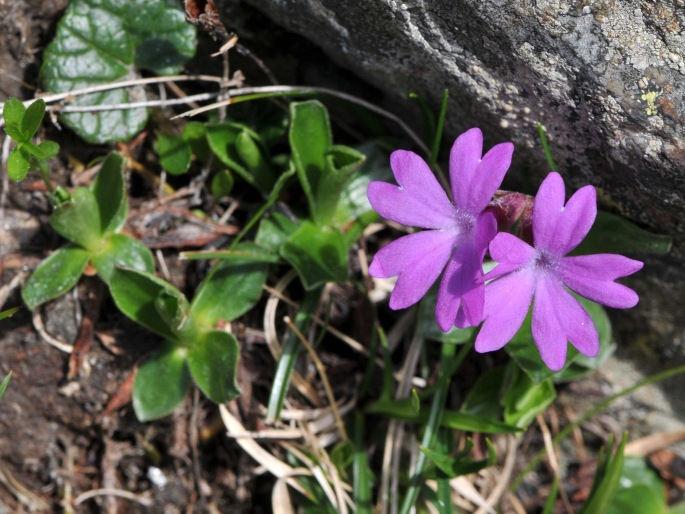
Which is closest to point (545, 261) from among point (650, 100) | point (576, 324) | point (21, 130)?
point (576, 324)

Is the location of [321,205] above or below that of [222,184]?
above

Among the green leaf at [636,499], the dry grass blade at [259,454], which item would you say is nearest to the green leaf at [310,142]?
the dry grass blade at [259,454]

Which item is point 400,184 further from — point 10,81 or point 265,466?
point 10,81

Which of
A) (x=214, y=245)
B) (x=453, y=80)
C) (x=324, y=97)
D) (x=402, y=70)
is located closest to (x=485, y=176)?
(x=453, y=80)

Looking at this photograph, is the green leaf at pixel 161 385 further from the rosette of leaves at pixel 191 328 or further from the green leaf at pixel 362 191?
the green leaf at pixel 362 191

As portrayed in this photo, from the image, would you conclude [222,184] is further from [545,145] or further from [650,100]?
[650,100]

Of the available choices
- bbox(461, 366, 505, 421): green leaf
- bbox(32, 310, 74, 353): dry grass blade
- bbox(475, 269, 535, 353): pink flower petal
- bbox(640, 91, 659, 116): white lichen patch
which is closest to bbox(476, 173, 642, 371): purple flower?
bbox(475, 269, 535, 353): pink flower petal
